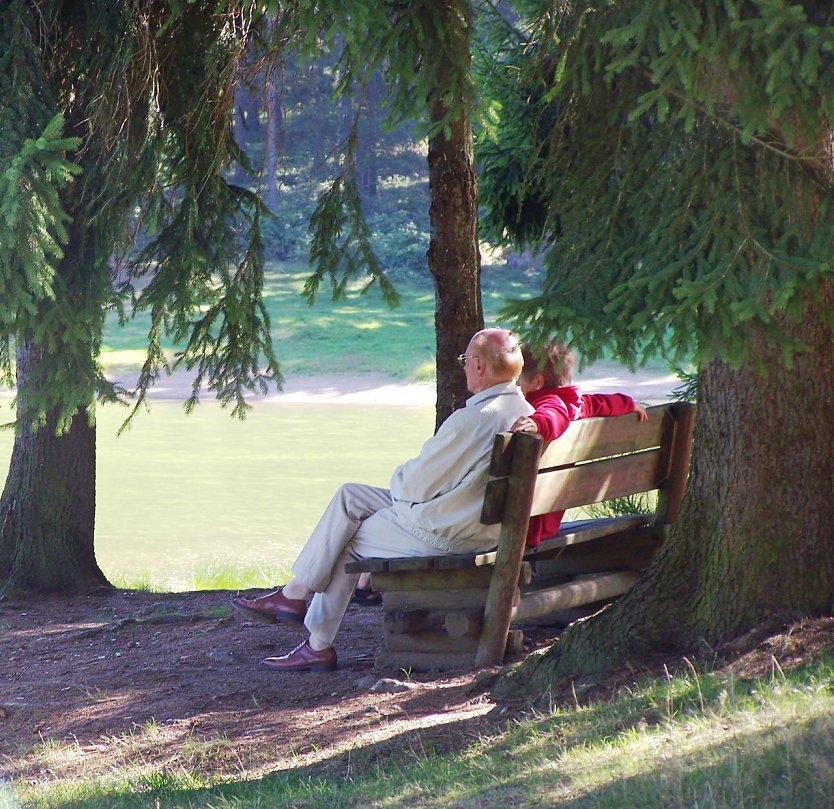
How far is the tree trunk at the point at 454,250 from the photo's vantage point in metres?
6.99

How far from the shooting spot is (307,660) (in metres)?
5.30

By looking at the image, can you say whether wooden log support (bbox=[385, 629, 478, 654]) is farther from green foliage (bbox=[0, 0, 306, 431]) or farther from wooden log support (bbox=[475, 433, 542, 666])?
green foliage (bbox=[0, 0, 306, 431])

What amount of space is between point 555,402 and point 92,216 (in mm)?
2965

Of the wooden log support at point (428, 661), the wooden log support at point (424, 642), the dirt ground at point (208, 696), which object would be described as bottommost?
the dirt ground at point (208, 696)

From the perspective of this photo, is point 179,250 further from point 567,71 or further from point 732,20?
point 732,20

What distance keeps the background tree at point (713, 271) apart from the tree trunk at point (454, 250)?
177cm

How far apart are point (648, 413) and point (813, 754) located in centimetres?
268

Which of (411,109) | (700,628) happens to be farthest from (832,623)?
(411,109)

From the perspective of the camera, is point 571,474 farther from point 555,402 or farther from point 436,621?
point 436,621

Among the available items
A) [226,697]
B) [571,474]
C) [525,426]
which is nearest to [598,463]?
[571,474]

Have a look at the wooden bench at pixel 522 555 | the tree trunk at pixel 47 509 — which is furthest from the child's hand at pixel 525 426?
the tree trunk at pixel 47 509

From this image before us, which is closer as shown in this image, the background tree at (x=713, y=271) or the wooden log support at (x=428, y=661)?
the background tree at (x=713, y=271)

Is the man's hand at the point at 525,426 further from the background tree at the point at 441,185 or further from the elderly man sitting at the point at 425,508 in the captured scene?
the background tree at the point at 441,185

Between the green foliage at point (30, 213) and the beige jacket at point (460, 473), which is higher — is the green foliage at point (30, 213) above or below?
above
